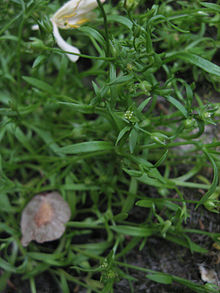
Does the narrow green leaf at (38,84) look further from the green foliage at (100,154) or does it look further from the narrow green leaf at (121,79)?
the narrow green leaf at (121,79)

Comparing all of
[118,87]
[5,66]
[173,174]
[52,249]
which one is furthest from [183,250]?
[5,66]

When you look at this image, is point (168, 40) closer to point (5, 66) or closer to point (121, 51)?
point (121, 51)

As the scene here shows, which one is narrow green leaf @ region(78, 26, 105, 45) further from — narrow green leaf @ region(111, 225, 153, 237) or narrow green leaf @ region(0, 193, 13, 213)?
narrow green leaf @ region(0, 193, 13, 213)

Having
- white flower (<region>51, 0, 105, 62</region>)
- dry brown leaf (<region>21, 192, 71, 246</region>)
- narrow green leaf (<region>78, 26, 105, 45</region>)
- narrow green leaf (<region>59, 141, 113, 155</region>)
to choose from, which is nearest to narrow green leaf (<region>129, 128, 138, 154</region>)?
narrow green leaf (<region>59, 141, 113, 155</region>)

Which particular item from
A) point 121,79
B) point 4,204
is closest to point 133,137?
point 121,79

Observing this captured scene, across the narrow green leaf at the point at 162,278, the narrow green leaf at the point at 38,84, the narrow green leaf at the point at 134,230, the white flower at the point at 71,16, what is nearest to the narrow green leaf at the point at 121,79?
the white flower at the point at 71,16

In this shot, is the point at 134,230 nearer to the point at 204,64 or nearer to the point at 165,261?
the point at 165,261

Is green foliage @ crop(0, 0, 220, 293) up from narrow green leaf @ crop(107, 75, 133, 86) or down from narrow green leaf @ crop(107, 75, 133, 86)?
down
